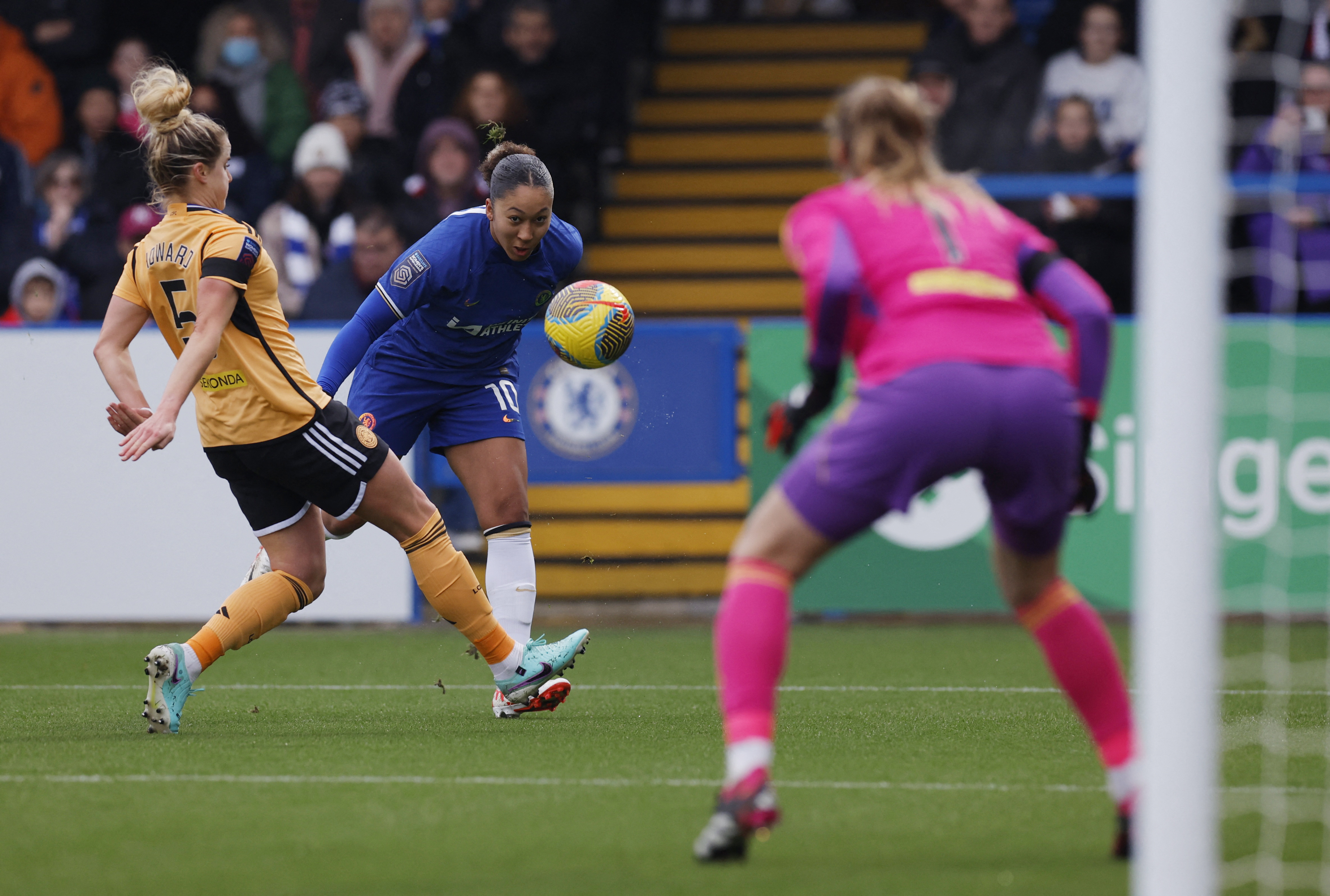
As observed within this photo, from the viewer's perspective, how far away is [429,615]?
9.38m

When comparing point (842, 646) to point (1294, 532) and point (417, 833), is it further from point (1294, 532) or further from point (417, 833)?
point (417, 833)

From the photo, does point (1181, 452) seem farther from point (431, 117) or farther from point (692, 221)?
point (692, 221)

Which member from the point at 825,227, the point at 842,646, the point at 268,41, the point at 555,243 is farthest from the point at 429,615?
the point at 825,227

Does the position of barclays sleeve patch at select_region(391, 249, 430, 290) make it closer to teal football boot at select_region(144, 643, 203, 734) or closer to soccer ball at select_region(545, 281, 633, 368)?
soccer ball at select_region(545, 281, 633, 368)

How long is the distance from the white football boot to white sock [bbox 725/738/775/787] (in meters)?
2.37

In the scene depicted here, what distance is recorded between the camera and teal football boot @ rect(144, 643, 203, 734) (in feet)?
16.9

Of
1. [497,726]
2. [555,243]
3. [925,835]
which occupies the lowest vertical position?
[497,726]

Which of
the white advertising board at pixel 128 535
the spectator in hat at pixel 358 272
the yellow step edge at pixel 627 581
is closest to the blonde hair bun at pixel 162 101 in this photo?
the white advertising board at pixel 128 535

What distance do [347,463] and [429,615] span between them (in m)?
4.31

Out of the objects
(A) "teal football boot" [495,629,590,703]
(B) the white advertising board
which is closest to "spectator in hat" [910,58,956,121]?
(B) the white advertising board

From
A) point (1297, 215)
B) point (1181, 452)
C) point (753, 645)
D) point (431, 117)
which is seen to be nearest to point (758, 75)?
point (431, 117)

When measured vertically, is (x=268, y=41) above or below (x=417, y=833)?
above

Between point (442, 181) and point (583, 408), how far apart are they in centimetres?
253

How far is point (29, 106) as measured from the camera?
12.8 meters
